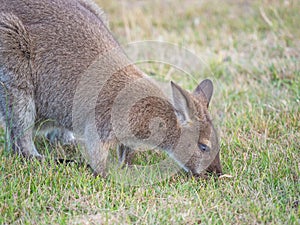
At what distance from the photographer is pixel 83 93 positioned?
442 cm

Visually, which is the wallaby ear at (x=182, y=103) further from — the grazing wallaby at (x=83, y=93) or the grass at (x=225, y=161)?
the grass at (x=225, y=161)

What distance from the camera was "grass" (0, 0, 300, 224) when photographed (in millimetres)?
3574

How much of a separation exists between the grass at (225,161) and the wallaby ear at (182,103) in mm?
504

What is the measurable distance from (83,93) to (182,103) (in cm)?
91

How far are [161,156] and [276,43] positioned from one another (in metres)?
2.99

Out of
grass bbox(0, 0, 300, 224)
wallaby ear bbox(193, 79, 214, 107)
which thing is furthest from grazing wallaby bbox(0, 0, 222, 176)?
grass bbox(0, 0, 300, 224)

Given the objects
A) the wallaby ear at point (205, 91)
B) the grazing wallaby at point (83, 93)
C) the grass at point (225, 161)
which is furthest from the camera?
the wallaby ear at point (205, 91)

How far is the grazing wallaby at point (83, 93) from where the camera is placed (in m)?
4.22

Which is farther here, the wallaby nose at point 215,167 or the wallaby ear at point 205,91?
the wallaby ear at point 205,91

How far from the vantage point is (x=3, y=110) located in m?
4.47

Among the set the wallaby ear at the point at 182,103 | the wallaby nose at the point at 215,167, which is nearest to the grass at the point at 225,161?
the wallaby nose at the point at 215,167

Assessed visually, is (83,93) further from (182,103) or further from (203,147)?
(203,147)

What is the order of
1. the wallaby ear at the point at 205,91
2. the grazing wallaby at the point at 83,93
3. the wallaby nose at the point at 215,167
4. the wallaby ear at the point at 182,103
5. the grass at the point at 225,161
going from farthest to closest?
the wallaby ear at the point at 205,91
the grazing wallaby at the point at 83,93
the wallaby nose at the point at 215,167
the wallaby ear at the point at 182,103
the grass at the point at 225,161

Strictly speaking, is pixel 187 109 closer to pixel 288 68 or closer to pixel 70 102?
pixel 70 102
